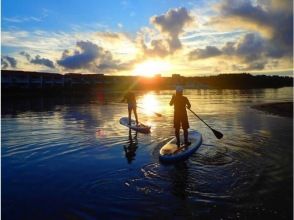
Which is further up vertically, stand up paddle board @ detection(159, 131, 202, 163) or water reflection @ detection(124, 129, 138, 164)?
stand up paddle board @ detection(159, 131, 202, 163)

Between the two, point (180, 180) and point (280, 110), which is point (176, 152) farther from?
point (280, 110)

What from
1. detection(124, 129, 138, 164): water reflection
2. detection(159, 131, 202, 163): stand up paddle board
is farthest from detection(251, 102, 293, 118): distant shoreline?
detection(159, 131, 202, 163): stand up paddle board

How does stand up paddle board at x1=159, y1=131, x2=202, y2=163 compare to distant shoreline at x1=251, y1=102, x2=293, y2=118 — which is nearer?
stand up paddle board at x1=159, y1=131, x2=202, y2=163

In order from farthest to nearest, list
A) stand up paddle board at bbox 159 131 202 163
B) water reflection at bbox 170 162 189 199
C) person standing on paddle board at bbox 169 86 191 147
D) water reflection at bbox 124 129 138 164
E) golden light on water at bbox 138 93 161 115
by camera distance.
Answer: golden light on water at bbox 138 93 161 115 → person standing on paddle board at bbox 169 86 191 147 → water reflection at bbox 124 129 138 164 → stand up paddle board at bbox 159 131 202 163 → water reflection at bbox 170 162 189 199

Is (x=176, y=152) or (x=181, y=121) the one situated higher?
(x=181, y=121)

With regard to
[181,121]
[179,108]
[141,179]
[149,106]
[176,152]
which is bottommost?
[141,179]

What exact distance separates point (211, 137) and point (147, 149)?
11.9 ft

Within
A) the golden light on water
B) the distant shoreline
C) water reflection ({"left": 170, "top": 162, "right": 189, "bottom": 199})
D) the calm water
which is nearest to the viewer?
the calm water

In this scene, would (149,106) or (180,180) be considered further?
(149,106)

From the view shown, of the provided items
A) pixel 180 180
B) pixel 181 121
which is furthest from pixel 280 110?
pixel 180 180

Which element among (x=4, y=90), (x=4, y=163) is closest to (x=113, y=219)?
(x=4, y=163)

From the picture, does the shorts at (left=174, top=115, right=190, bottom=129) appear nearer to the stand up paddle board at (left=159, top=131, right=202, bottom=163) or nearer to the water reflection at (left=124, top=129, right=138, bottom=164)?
the stand up paddle board at (left=159, top=131, right=202, bottom=163)

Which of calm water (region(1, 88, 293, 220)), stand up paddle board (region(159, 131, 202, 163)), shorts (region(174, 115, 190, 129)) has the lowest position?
calm water (region(1, 88, 293, 220))

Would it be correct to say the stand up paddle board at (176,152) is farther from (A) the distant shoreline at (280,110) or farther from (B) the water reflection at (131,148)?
(A) the distant shoreline at (280,110)
